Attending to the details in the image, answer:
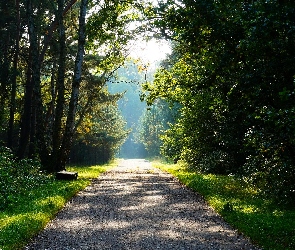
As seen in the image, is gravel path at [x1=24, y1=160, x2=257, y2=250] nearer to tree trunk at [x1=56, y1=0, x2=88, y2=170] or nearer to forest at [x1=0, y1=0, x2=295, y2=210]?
forest at [x1=0, y1=0, x2=295, y2=210]

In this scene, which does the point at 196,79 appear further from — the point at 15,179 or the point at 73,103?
the point at 15,179

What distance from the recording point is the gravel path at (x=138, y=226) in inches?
324

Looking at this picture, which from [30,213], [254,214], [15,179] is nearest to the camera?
[30,213]

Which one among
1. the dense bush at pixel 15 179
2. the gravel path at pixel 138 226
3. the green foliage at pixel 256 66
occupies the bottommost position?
the gravel path at pixel 138 226

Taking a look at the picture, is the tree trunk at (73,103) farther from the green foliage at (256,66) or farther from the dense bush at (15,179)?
the green foliage at (256,66)

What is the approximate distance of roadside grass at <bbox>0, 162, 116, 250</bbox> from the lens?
8123 millimetres

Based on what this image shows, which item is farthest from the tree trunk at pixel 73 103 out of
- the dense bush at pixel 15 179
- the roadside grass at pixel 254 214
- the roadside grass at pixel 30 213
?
the roadside grass at pixel 254 214

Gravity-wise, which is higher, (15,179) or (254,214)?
(15,179)

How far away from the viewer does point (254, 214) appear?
10875 millimetres

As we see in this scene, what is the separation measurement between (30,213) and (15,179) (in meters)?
6.44

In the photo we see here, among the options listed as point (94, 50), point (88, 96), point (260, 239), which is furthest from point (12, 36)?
point (260, 239)

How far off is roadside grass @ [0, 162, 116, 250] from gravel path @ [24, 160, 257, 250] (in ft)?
0.74

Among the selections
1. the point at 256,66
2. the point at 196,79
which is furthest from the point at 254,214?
the point at 196,79

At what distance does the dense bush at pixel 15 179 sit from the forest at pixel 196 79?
11 cm
